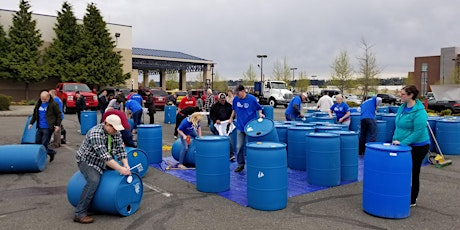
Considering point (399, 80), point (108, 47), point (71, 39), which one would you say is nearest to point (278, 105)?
point (108, 47)

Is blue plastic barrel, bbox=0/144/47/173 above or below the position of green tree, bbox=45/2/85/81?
below

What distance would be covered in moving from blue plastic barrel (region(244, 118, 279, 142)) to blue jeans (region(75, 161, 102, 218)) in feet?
10.1

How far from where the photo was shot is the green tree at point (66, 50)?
3428 centimetres

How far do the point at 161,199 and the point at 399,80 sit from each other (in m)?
120

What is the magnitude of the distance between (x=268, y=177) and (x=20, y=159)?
533 centimetres

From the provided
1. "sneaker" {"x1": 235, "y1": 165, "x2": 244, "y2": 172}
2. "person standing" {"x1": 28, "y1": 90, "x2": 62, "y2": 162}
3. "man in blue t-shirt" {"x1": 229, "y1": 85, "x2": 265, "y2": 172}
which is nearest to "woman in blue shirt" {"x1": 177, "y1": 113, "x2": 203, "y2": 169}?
"man in blue t-shirt" {"x1": 229, "y1": 85, "x2": 265, "y2": 172}

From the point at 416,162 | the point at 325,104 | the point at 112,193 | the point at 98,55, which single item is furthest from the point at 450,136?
the point at 98,55

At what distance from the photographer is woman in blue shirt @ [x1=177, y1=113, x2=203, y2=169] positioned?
7953 mm

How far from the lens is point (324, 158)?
6598mm

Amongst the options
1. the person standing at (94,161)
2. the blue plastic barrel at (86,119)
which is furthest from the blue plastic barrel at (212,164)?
the blue plastic barrel at (86,119)

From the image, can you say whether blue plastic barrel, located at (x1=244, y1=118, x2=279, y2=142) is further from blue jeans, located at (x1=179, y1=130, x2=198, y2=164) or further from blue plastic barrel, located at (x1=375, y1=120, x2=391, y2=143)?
blue plastic barrel, located at (x1=375, y1=120, x2=391, y2=143)

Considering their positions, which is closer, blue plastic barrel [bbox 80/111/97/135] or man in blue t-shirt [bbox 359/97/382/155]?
man in blue t-shirt [bbox 359/97/382/155]

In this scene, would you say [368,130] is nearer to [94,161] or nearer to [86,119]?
[94,161]

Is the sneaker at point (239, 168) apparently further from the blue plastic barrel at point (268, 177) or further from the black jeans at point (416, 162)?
the black jeans at point (416, 162)
